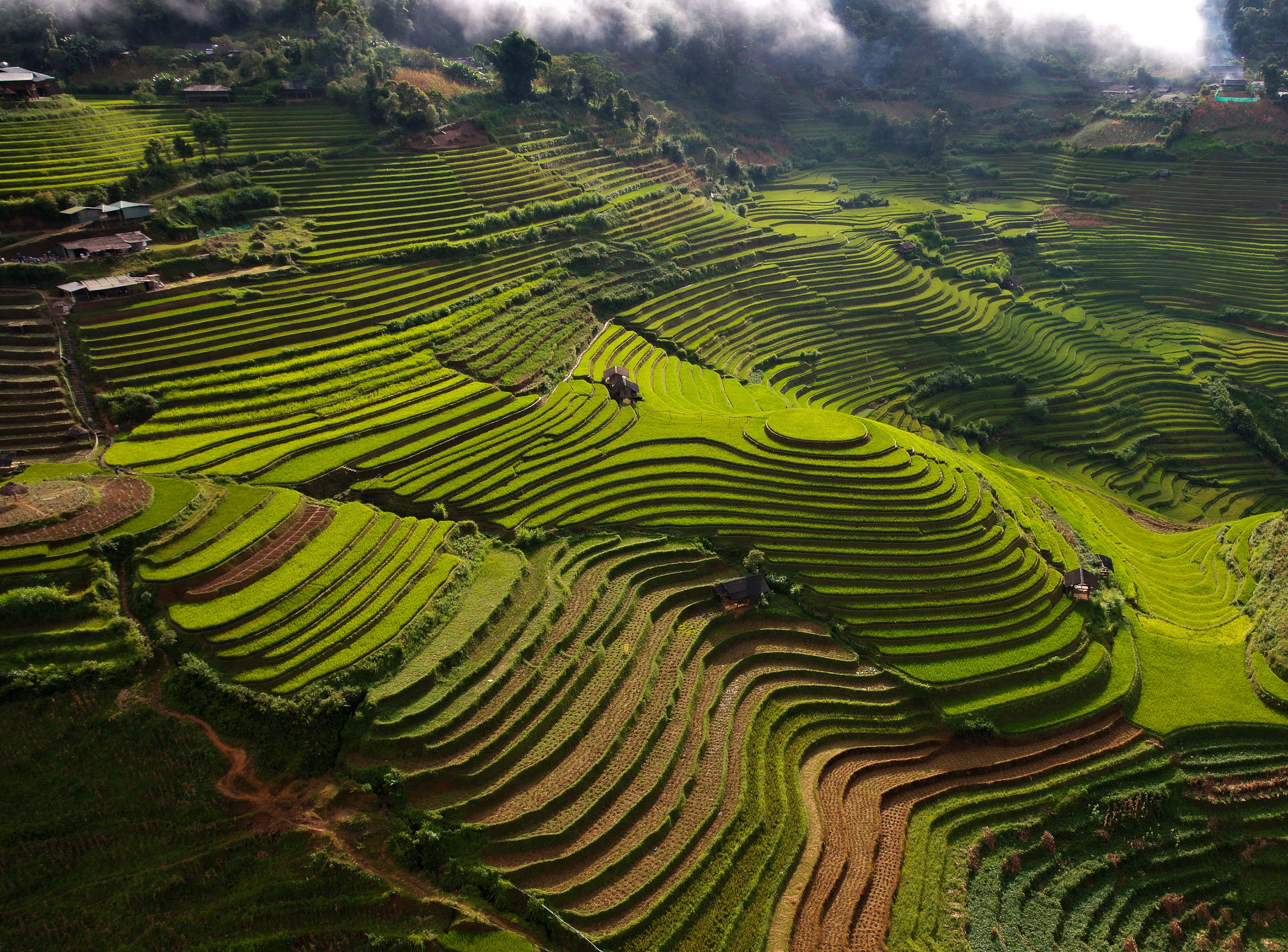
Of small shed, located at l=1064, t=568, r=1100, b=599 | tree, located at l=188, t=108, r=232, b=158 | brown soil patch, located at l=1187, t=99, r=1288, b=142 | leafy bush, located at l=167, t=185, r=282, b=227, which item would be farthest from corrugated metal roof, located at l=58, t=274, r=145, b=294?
brown soil patch, located at l=1187, t=99, r=1288, b=142

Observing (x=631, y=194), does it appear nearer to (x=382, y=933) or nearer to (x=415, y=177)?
(x=415, y=177)

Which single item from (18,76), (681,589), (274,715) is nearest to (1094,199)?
(681,589)

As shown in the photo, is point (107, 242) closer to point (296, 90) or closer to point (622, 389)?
point (296, 90)

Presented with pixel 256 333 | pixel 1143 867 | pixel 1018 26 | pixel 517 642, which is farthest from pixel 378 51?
pixel 1018 26

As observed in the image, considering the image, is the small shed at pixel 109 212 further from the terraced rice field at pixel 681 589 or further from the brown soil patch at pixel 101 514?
the brown soil patch at pixel 101 514

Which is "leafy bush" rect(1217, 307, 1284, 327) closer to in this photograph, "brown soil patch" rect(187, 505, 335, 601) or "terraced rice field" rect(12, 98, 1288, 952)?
"terraced rice field" rect(12, 98, 1288, 952)

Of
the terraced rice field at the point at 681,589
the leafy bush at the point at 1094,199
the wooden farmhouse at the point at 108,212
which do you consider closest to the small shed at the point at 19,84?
the terraced rice field at the point at 681,589
